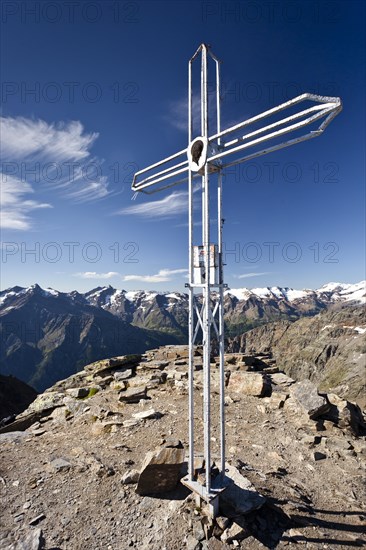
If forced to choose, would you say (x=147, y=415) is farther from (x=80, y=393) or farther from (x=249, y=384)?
(x=80, y=393)

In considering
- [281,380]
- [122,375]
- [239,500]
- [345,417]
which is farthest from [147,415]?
[281,380]

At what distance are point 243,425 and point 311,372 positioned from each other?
189 m

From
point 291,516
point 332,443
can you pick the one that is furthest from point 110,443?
point 332,443

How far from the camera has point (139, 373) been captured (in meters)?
27.2

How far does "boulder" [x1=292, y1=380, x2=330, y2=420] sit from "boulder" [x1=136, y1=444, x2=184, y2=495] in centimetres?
973

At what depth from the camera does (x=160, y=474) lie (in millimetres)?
9359

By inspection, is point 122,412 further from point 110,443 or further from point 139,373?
point 139,373

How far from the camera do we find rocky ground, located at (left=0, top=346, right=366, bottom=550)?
7.82 m

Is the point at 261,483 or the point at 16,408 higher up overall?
the point at 261,483

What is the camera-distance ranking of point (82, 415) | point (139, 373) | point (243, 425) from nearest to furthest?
1. point (243, 425)
2. point (82, 415)
3. point (139, 373)

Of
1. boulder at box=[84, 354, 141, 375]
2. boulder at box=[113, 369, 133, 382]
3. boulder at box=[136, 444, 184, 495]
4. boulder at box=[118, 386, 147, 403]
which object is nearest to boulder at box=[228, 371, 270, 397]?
boulder at box=[118, 386, 147, 403]

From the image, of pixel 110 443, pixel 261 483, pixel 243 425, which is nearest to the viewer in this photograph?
pixel 261 483

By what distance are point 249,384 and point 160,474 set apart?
12.8m

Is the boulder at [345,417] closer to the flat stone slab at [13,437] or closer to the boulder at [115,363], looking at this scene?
the flat stone slab at [13,437]
